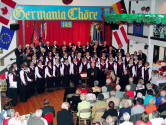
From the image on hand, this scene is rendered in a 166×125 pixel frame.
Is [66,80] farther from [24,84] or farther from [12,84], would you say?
[12,84]

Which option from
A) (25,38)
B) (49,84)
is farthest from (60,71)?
(25,38)

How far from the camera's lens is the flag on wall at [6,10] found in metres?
12.5

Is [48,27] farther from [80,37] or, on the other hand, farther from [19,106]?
[19,106]

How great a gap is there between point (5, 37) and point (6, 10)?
1435 mm

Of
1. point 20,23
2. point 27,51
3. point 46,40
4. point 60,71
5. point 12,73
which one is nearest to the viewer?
point 12,73

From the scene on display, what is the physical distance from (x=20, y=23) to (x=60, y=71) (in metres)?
4.25

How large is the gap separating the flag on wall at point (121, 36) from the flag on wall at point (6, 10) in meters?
6.73

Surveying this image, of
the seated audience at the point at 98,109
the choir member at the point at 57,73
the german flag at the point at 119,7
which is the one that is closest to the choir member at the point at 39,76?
the choir member at the point at 57,73

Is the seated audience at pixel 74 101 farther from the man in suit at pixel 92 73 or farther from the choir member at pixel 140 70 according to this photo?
the choir member at pixel 140 70

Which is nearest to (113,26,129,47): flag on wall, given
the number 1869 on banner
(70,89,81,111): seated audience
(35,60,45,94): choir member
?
the number 1869 on banner

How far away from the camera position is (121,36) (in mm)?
15969

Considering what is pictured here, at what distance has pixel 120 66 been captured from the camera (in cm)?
1098

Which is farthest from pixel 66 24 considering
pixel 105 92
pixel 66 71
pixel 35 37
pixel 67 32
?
pixel 105 92

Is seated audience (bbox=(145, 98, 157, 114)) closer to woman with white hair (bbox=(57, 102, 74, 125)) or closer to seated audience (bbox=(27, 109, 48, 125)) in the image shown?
→ woman with white hair (bbox=(57, 102, 74, 125))
